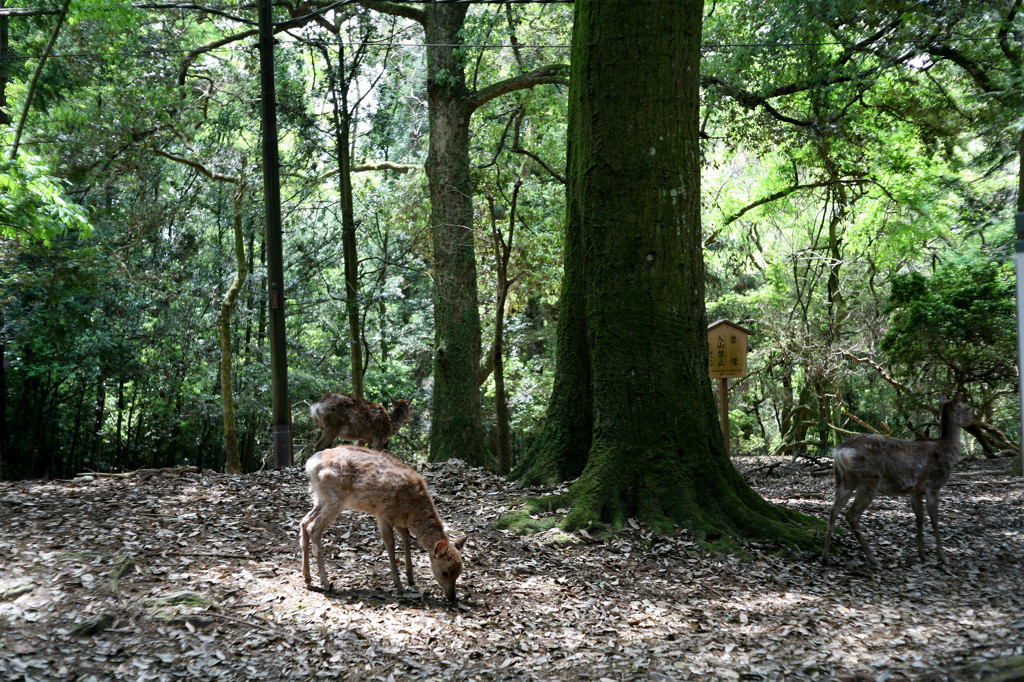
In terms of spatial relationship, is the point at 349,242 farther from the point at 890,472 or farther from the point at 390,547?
the point at 890,472

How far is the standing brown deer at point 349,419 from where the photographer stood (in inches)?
415

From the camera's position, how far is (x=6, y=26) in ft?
44.2

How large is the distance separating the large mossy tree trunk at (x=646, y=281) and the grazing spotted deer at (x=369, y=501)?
1735 millimetres

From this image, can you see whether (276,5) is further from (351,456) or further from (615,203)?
(351,456)

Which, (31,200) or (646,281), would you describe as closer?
(646,281)

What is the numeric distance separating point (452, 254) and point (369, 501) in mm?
6908

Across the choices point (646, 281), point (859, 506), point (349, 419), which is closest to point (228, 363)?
point (349, 419)

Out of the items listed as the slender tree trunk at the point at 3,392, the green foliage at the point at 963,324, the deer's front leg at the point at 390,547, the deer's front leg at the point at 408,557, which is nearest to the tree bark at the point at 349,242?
the slender tree trunk at the point at 3,392

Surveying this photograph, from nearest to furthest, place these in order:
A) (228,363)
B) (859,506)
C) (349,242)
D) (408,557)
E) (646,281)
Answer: (408,557) < (859,506) < (646,281) < (349,242) < (228,363)

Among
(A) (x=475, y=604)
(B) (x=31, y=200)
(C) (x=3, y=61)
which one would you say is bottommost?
(A) (x=475, y=604)

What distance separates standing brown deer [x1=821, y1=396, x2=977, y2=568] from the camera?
6922 millimetres

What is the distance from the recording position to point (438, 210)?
12.4m

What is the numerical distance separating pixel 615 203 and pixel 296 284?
15.8 meters

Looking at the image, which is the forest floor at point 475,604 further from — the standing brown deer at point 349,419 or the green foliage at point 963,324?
the green foliage at point 963,324
